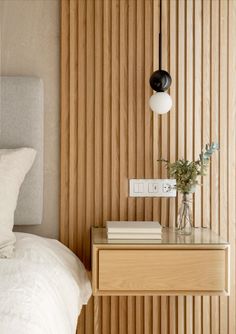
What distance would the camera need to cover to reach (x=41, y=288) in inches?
62.3

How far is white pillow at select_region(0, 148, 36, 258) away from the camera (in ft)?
6.23

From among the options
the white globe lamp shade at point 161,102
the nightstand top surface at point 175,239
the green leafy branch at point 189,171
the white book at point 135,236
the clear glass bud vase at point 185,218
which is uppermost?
the white globe lamp shade at point 161,102

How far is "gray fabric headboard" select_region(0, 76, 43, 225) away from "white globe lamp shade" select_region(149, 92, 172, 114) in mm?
566

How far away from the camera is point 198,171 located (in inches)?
87.7

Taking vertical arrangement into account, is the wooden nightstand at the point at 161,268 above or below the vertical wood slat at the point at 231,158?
below

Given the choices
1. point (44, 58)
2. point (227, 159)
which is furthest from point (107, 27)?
point (227, 159)

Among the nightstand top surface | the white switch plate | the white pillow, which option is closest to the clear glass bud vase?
the nightstand top surface

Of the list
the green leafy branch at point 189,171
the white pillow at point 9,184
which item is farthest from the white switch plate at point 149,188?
the white pillow at point 9,184

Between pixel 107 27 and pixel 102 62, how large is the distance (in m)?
0.18

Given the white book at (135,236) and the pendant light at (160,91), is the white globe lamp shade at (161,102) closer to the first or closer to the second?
the pendant light at (160,91)

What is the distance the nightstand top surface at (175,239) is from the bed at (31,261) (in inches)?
7.1

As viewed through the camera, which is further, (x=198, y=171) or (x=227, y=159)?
(x=227, y=159)

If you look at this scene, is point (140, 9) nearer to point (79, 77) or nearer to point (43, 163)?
point (79, 77)

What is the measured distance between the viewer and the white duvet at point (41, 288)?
4.28 feet
